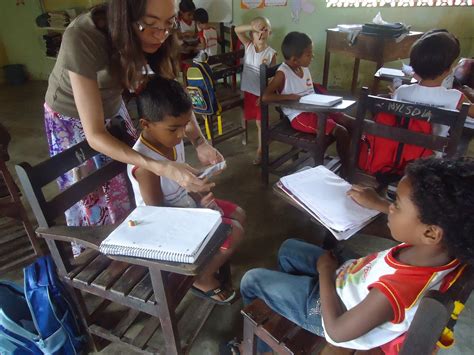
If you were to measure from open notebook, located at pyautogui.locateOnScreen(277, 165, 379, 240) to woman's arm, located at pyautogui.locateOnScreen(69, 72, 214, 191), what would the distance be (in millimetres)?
314

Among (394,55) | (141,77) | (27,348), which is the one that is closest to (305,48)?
(141,77)

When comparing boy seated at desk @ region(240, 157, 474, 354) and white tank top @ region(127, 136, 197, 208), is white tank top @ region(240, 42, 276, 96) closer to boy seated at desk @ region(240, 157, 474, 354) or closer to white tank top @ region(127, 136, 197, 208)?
white tank top @ region(127, 136, 197, 208)

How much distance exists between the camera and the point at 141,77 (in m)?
1.27

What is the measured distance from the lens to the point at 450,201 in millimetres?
674

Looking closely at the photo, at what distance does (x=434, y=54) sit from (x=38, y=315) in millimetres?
1995

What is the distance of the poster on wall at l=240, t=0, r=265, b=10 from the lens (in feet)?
14.9

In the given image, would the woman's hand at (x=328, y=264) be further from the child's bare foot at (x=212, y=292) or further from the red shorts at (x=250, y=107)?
the red shorts at (x=250, y=107)

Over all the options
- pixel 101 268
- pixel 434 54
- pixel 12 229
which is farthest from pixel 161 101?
pixel 12 229

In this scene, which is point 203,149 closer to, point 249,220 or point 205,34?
point 249,220

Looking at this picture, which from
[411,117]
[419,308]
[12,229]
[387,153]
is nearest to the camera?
[419,308]

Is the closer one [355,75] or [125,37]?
[125,37]

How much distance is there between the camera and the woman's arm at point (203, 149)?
1432 millimetres

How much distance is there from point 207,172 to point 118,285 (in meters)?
0.47

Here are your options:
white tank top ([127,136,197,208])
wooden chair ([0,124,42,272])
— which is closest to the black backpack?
white tank top ([127,136,197,208])
